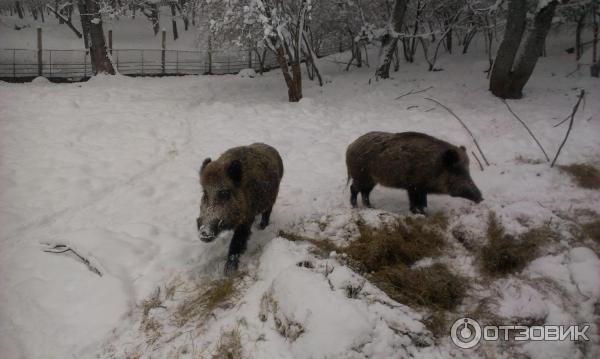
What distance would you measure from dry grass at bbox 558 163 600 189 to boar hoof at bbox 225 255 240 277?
454 centimetres

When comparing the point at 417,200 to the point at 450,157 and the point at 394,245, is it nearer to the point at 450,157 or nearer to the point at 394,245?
the point at 450,157

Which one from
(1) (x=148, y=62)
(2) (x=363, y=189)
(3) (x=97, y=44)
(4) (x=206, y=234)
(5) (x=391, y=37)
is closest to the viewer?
(4) (x=206, y=234)

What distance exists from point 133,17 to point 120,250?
127ft

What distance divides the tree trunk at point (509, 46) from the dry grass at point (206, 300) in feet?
31.1

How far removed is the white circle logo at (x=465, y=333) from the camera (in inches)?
103

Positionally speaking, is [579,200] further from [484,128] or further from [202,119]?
[202,119]

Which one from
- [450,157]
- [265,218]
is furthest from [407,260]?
[265,218]

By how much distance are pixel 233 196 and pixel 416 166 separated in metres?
2.30

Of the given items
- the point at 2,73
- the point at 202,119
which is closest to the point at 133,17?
the point at 2,73

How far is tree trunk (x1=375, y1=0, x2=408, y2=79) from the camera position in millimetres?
12773

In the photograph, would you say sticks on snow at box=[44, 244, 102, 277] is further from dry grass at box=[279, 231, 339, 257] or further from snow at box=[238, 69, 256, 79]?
snow at box=[238, 69, 256, 79]

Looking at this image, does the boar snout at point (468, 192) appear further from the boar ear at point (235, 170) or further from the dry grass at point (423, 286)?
the boar ear at point (235, 170)

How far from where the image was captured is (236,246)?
394 centimetres

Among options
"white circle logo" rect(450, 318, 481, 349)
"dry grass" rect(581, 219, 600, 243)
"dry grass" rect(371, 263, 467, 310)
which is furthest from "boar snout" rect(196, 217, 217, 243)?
"dry grass" rect(581, 219, 600, 243)
